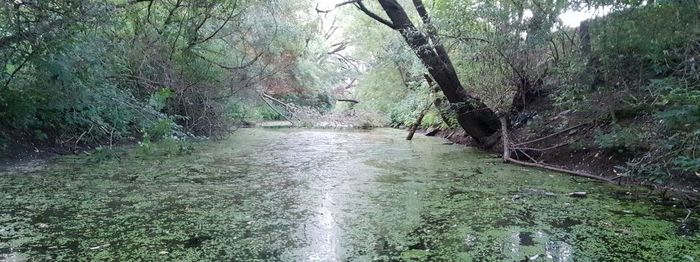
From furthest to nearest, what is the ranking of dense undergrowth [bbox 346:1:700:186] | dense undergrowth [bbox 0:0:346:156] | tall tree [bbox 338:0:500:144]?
tall tree [bbox 338:0:500:144]
dense undergrowth [bbox 0:0:346:156]
dense undergrowth [bbox 346:1:700:186]

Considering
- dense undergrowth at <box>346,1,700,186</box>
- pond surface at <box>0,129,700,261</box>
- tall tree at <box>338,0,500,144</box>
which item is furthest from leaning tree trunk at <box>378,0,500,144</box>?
pond surface at <box>0,129,700,261</box>

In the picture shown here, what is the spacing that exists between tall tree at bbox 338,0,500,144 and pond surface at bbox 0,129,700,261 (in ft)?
5.60

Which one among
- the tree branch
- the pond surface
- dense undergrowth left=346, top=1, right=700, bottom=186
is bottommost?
the pond surface

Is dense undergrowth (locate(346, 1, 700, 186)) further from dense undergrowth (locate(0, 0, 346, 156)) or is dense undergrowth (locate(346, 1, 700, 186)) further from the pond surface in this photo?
dense undergrowth (locate(0, 0, 346, 156))

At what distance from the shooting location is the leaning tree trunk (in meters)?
5.97

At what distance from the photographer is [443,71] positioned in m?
6.14

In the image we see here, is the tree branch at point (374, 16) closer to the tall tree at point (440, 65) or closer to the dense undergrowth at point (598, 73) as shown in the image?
the tall tree at point (440, 65)

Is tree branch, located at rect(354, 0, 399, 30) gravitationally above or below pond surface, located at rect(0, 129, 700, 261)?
above

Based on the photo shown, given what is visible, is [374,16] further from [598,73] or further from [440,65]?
[598,73]

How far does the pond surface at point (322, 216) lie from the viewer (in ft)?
7.07

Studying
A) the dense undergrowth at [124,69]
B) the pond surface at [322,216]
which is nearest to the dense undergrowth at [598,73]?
the pond surface at [322,216]

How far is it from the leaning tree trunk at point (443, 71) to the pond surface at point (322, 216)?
5.57 ft

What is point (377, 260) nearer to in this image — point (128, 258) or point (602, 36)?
point (128, 258)

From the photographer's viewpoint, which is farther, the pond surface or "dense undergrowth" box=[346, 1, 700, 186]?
"dense undergrowth" box=[346, 1, 700, 186]
